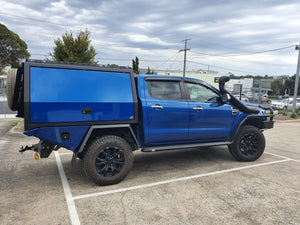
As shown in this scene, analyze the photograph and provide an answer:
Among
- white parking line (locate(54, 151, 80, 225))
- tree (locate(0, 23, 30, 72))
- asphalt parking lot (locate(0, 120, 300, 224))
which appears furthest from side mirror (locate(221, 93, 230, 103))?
tree (locate(0, 23, 30, 72))

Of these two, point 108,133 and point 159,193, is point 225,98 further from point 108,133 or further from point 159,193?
point 108,133

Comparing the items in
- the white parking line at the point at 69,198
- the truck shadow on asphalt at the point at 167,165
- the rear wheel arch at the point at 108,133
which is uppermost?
the rear wheel arch at the point at 108,133

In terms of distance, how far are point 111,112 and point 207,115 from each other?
200cm

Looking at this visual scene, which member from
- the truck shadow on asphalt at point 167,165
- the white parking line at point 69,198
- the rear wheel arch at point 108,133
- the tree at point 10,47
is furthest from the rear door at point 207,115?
the tree at point 10,47

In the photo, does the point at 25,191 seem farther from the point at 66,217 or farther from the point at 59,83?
the point at 59,83

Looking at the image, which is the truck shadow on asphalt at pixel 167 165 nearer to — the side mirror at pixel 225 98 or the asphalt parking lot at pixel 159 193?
the asphalt parking lot at pixel 159 193

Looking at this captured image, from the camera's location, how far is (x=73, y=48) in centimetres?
1177

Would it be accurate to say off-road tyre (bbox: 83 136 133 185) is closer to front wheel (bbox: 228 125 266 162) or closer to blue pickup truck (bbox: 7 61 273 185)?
blue pickup truck (bbox: 7 61 273 185)

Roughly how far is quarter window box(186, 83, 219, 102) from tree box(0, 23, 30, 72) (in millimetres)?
41428

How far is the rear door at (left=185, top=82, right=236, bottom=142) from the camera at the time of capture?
446 centimetres

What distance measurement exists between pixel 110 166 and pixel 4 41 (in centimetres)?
4433

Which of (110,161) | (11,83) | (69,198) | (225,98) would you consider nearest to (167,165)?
(110,161)

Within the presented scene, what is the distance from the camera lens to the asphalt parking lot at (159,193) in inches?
113

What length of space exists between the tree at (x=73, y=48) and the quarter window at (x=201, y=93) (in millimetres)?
8553
